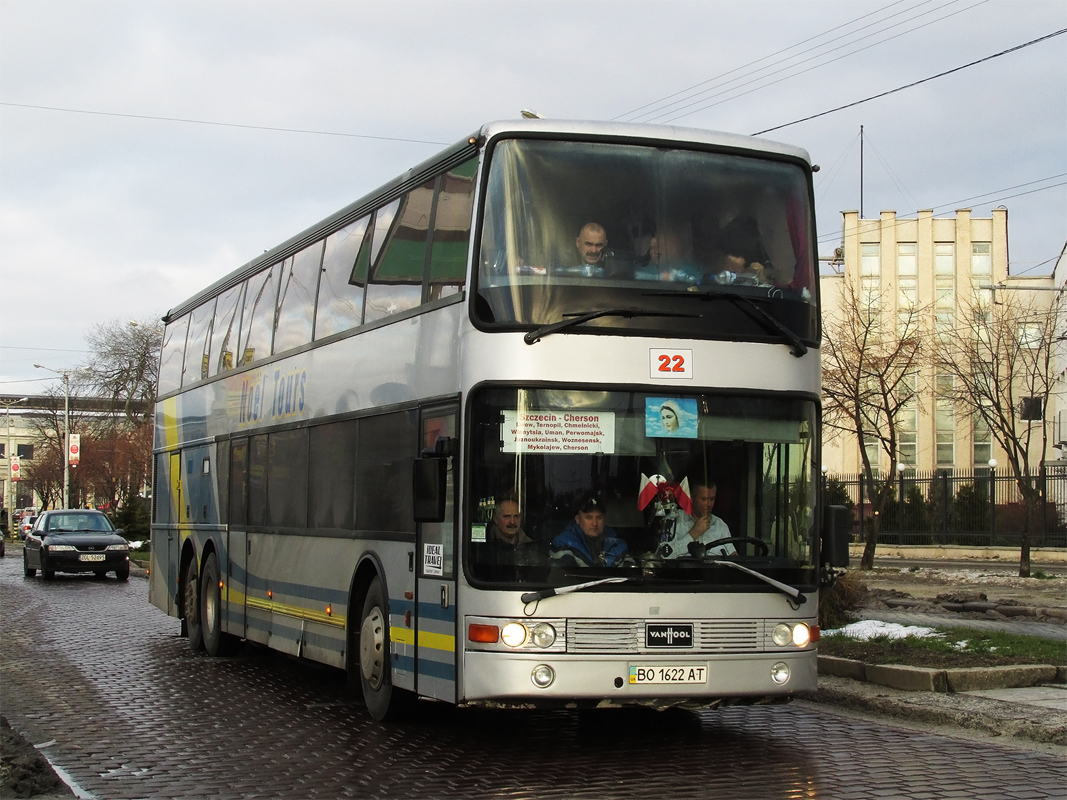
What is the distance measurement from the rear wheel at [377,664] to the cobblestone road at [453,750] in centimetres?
16

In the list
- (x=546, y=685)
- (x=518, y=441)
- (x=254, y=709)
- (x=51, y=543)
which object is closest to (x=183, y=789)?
(x=546, y=685)

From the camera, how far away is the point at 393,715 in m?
10.6

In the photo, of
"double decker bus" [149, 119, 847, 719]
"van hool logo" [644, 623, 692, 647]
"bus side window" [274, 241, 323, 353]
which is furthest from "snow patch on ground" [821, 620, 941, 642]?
"bus side window" [274, 241, 323, 353]

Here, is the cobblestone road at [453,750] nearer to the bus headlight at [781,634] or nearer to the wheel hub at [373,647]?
the wheel hub at [373,647]

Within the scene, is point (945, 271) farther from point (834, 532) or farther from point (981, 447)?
point (834, 532)

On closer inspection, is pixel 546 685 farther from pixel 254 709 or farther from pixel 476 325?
pixel 254 709

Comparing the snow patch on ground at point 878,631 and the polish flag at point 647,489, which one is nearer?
the polish flag at point 647,489

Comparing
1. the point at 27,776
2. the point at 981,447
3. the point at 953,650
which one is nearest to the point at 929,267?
the point at 981,447

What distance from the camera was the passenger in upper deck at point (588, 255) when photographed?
9.08 metres

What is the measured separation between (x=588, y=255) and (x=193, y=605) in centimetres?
973

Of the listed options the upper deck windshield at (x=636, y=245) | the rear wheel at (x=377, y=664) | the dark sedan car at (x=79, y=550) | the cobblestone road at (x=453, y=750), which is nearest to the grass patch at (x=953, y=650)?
the cobblestone road at (x=453, y=750)

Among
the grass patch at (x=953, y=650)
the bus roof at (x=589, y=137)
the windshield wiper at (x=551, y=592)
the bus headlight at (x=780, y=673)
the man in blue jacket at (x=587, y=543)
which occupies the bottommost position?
the grass patch at (x=953, y=650)

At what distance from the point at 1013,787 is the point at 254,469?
8.70m

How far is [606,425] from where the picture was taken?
898 cm
